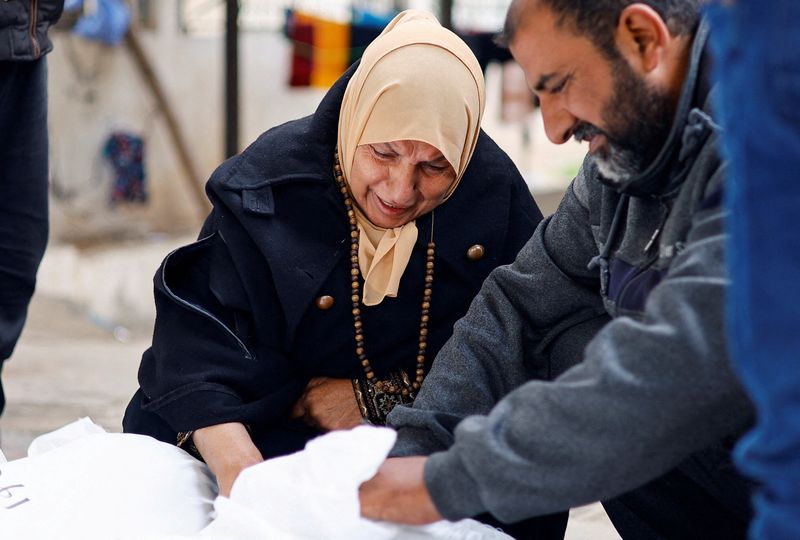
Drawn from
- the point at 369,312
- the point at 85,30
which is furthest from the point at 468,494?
the point at 85,30

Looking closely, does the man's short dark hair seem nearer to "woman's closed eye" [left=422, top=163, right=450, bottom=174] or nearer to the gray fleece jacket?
the gray fleece jacket

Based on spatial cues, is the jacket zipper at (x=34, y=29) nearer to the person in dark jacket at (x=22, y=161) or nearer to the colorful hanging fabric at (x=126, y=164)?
the person in dark jacket at (x=22, y=161)

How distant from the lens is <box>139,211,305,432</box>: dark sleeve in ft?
7.22

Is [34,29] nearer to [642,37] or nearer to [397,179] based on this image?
[397,179]

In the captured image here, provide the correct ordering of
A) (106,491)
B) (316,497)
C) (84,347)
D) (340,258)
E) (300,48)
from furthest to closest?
(300,48) → (84,347) → (340,258) → (106,491) → (316,497)

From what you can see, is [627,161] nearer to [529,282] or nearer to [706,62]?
[706,62]

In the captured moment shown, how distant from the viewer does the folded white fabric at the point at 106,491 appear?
1919 millimetres

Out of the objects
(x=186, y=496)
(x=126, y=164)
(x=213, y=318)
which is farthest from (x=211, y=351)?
(x=126, y=164)

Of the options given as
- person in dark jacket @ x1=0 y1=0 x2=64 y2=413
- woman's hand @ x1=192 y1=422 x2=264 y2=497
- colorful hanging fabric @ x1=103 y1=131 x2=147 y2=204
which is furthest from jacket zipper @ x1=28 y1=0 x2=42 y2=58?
colorful hanging fabric @ x1=103 y1=131 x2=147 y2=204

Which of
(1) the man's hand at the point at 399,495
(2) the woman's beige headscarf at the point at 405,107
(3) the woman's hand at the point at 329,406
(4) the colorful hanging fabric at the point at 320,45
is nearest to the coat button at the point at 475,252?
(2) the woman's beige headscarf at the point at 405,107

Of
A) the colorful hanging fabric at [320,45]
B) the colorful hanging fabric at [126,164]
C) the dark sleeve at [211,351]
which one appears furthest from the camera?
the colorful hanging fabric at [126,164]

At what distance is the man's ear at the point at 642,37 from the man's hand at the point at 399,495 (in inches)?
25.2

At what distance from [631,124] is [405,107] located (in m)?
0.64

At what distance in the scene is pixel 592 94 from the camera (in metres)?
1.65
